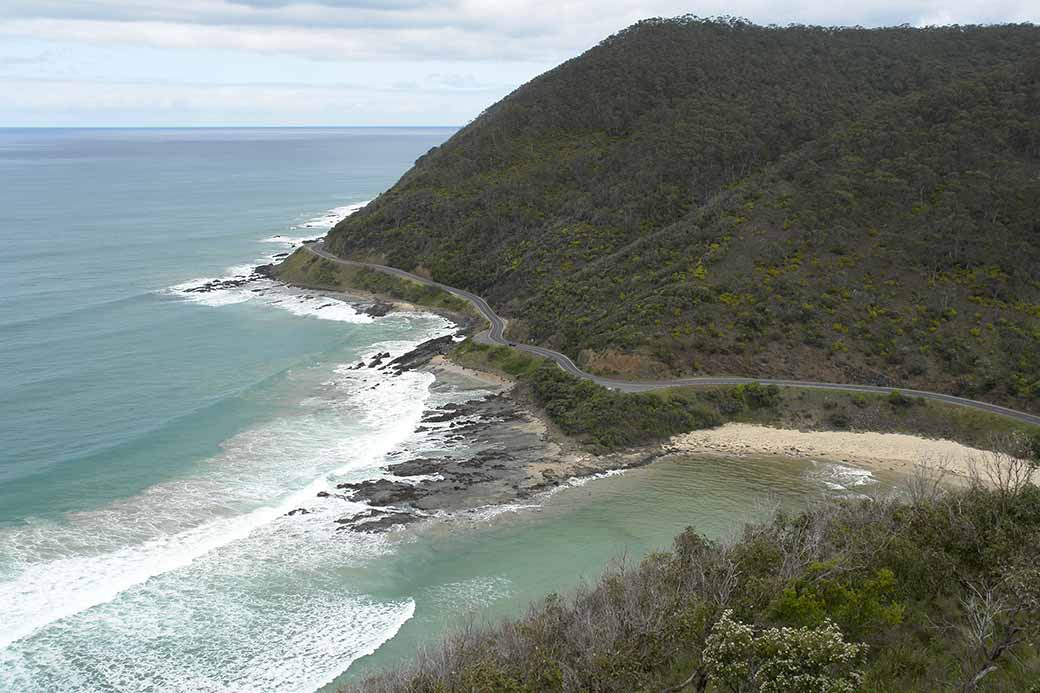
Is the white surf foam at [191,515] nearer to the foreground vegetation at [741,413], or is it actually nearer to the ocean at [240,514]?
the ocean at [240,514]

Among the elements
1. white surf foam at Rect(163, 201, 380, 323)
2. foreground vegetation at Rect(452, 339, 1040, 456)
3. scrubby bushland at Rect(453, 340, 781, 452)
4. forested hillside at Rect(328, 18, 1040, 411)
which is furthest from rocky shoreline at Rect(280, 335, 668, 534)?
white surf foam at Rect(163, 201, 380, 323)

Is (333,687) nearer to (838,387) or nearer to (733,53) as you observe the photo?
(838,387)

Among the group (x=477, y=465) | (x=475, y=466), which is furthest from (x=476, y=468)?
(x=477, y=465)

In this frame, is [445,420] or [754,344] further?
[754,344]

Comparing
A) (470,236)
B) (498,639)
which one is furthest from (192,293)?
(498,639)

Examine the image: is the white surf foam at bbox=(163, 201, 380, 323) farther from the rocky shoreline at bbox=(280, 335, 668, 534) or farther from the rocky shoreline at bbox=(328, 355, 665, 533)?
the rocky shoreline at bbox=(328, 355, 665, 533)

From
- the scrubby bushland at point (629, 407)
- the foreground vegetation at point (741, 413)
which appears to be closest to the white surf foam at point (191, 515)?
the scrubby bushland at point (629, 407)
